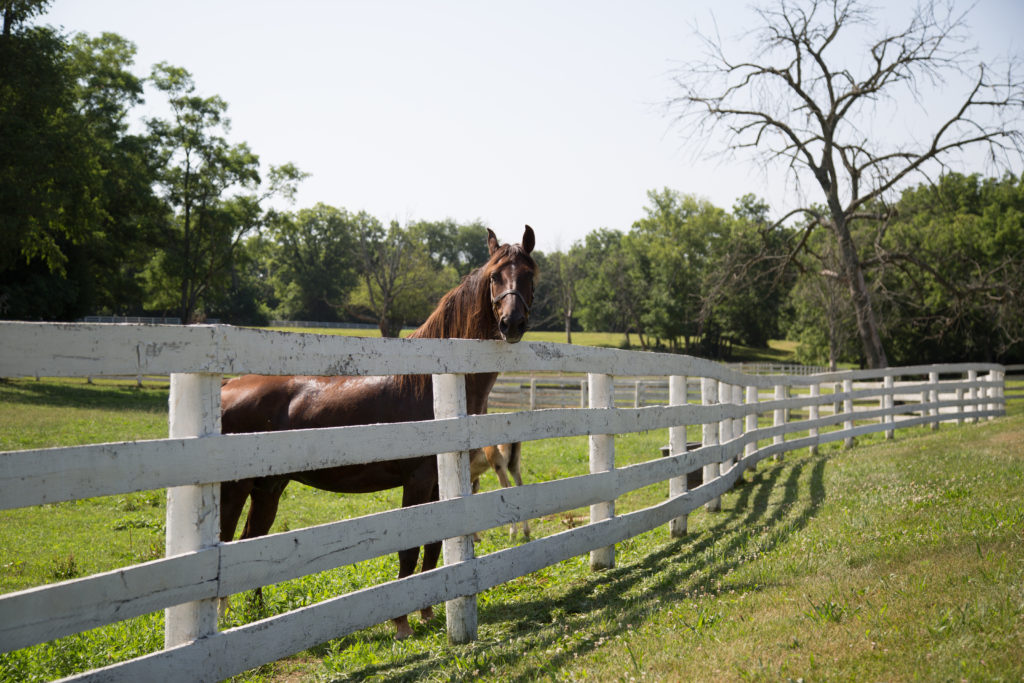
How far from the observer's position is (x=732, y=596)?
4.54 m

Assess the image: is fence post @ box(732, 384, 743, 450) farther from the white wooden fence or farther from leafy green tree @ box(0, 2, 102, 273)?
leafy green tree @ box(0, 2, 102, 273)

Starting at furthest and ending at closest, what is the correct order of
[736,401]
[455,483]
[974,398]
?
[974,398], [736,401], [455,483]

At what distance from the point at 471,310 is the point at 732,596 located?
2.39 meters

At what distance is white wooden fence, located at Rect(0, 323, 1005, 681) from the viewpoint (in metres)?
2.41

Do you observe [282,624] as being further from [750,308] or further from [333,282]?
[333,282]

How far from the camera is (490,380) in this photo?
16.8ft

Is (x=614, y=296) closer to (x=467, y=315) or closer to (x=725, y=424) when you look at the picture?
(x=725, y=424)

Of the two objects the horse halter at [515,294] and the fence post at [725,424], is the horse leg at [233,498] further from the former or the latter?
the fence post at [725,424]

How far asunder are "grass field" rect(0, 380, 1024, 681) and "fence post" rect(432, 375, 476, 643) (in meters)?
0.14

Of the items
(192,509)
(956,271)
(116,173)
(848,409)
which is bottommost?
(848,409)

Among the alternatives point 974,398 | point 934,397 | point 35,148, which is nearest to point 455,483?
point 934,397

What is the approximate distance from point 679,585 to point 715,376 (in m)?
3.80

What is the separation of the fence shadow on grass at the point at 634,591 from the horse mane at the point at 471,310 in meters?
1.63

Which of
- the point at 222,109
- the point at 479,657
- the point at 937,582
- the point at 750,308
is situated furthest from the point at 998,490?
the point at 750,308
